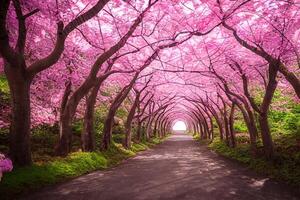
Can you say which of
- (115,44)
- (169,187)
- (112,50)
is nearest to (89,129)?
(115,44)

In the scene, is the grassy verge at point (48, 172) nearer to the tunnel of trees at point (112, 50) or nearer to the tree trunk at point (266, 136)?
the tunnel of trees at point (112, 50)

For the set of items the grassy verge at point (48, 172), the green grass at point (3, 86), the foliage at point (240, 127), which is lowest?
the grassy verge at point (48, 172)

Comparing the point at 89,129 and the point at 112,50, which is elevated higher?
the point at 112,50

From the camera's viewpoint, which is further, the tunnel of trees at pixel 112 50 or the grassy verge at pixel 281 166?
the grassy verge at pixel 281 166

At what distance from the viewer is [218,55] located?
15.3 m

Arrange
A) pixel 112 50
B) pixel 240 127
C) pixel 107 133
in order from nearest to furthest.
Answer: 1. pixel 112 50
2. pixel 107 133
3. pixel 240 127

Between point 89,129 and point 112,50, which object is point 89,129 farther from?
point 112,50

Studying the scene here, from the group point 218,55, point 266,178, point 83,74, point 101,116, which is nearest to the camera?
point 266,178

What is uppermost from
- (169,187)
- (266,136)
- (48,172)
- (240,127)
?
(240,127)

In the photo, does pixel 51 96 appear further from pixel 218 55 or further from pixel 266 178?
pixel 266 178

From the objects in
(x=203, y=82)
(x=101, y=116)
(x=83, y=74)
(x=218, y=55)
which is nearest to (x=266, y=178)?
(x=218, y=55)

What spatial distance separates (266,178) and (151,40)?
8.72 metres

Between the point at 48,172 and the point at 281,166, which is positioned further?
the point at 281,166

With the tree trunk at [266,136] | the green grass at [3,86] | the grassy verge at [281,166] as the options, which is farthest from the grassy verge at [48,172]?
the tree trunk at [266,136]
